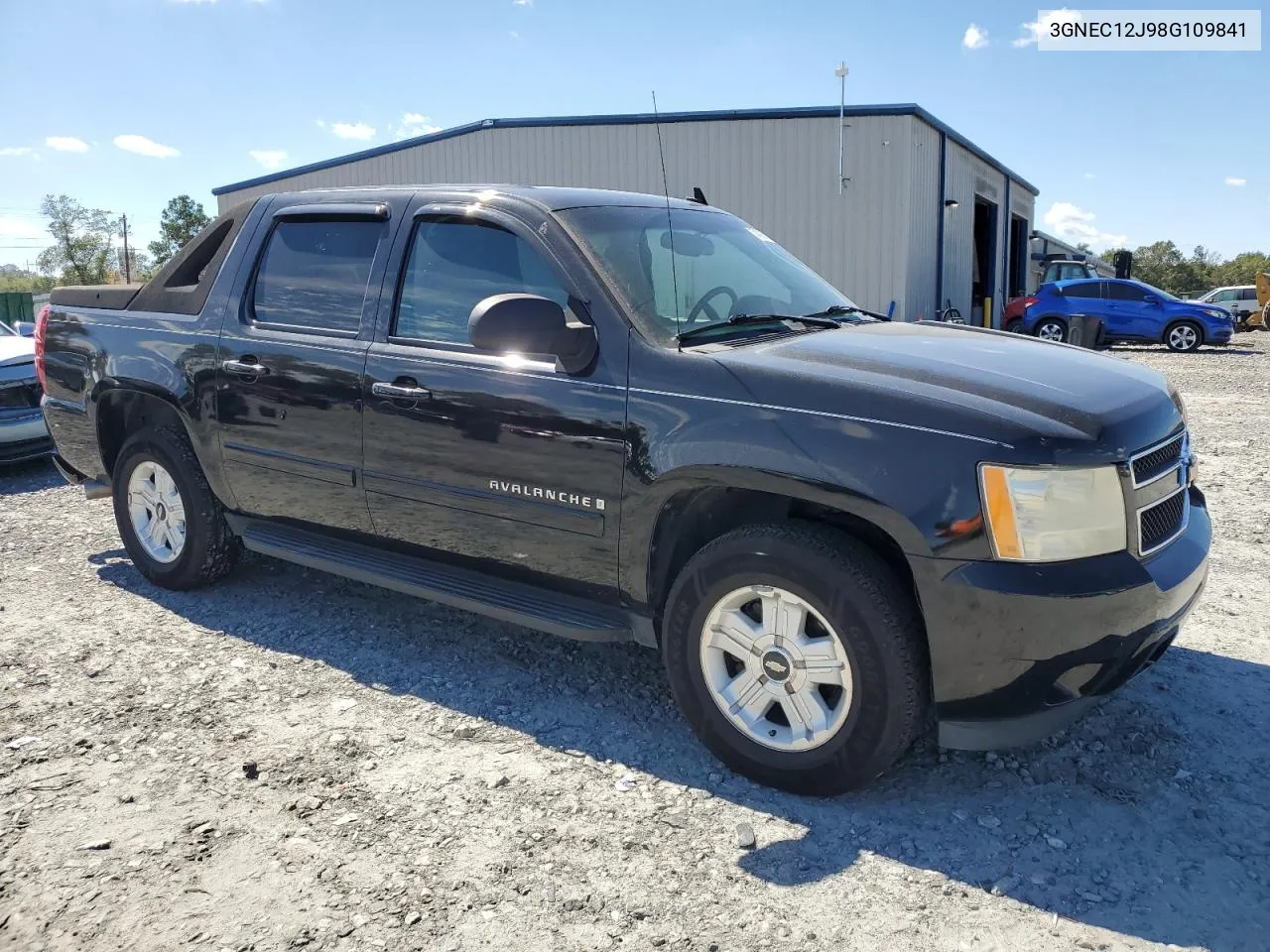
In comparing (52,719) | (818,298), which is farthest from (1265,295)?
(52,719)

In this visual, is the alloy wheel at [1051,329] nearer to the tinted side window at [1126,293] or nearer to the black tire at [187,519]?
the tinted side window at [1126,293]

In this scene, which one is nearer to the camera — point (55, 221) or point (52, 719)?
point (52, 719)

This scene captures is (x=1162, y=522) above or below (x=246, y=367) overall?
below

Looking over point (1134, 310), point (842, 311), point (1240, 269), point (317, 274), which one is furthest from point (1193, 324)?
point (1240, 269)

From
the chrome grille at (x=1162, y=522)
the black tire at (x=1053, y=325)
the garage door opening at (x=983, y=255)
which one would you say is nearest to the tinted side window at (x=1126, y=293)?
the black tire at (x=1053, y=325)

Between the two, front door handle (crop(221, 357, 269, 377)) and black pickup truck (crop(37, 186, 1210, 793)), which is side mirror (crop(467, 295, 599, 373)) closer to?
black pickup truck (crop(37, 186, 1210, 793))

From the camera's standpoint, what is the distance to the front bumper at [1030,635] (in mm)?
2586

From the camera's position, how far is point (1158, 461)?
2934 millimetres

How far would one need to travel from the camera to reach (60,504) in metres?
6.96

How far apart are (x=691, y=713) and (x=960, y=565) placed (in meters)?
1.01

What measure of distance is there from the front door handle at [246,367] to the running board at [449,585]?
69 cm

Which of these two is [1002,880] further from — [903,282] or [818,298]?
[903,282]

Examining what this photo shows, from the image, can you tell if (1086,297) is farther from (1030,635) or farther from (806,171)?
(1030,635)

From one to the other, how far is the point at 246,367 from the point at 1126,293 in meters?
21.6
